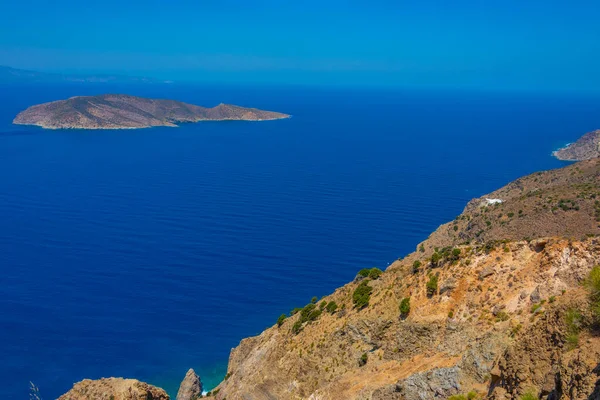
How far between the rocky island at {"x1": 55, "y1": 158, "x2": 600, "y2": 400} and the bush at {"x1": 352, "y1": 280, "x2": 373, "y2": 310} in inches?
3.2

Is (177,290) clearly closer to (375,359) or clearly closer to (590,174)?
(375,359)

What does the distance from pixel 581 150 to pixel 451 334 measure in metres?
166

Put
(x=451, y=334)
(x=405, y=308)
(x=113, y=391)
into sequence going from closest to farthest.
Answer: (x=451, y=334) → (x=405, y=308) → (x=113, y=391)

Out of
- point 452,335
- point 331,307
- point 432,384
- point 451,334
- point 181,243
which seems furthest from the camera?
point 181,243

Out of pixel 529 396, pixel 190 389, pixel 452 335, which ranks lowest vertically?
pixel 190 389

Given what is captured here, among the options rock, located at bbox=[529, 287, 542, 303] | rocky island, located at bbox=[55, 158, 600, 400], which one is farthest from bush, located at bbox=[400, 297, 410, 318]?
rock, located at bbox=[529, 287, 542, 303]

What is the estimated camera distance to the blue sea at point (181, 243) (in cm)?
6088

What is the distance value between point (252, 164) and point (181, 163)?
74.2 ft

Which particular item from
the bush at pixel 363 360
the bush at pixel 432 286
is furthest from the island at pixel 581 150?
the bush at pixel 363 360

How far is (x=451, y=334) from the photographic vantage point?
86.1 ft

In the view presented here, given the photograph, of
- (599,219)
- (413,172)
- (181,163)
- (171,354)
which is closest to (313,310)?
(171,354)

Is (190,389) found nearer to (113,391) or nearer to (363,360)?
(113,391)

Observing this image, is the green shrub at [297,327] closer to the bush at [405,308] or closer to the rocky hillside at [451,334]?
the rocky hillside at [451,334]

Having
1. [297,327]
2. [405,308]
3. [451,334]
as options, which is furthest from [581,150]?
[451,334]
